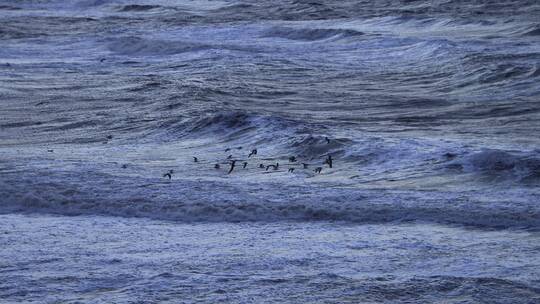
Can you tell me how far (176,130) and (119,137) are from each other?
2.49 ft

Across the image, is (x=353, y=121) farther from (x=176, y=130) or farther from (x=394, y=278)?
(x=394, y=278)

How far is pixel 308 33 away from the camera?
27.1 metres

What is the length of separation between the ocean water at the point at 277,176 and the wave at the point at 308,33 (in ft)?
9.45

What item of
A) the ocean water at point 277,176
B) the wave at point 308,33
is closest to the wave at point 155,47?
the ocean water at point 277,176

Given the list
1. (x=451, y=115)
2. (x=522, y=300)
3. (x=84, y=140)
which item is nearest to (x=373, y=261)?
(x=522, y=300)

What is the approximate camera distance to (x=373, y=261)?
6766 mm

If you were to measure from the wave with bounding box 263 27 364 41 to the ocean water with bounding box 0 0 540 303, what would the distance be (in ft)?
9.45

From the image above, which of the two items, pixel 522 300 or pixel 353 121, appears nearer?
pixel 522 300

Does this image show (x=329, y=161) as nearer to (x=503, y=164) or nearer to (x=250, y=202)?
(x=503, y=164)

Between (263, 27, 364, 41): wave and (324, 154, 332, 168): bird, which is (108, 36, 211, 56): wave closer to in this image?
(263, 27, 364, 41): wave

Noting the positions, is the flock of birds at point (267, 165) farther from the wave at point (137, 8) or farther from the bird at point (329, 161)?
the wave at point (137, 8)

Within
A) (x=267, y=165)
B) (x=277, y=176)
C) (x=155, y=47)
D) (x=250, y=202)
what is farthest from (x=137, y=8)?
(x=250, y=202)

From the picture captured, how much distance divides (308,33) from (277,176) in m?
17.7

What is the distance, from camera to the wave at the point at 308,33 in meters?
26.0
